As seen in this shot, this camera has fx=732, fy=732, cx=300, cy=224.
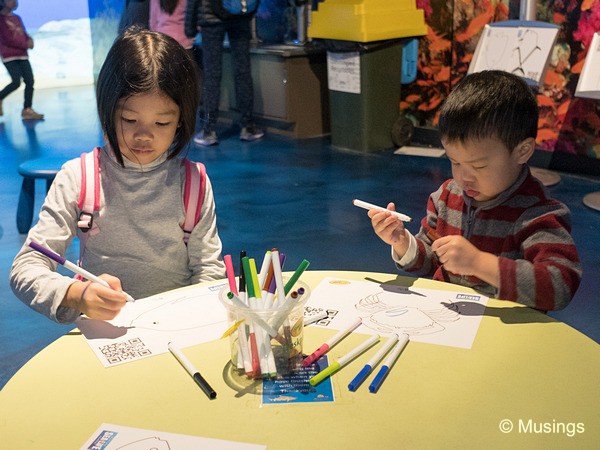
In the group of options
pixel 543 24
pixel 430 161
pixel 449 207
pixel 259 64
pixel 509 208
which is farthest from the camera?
pixel 259 64

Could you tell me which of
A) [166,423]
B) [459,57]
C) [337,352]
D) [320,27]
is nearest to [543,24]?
[459,57]

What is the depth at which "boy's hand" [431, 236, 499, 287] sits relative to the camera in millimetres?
1238

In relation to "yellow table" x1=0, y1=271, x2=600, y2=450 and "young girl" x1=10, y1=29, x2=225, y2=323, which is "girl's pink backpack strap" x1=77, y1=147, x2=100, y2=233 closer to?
"young girl" x1=10, y1=29, x2=225, y2=323

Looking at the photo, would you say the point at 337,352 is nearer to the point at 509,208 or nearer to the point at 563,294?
the point at 563,294

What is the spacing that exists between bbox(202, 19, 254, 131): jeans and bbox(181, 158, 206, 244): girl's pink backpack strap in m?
3.67

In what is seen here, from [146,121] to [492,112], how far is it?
0.67m

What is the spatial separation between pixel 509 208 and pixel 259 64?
4.48 m

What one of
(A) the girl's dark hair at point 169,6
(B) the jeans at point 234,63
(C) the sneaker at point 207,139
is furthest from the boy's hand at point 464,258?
(A) the girl's dark hair at point 169,6

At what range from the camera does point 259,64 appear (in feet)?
18.8

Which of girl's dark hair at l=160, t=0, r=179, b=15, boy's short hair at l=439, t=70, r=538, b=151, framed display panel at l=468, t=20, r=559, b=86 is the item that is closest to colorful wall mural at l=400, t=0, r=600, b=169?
framed display panel at l=468, t=20, r=559, b=86

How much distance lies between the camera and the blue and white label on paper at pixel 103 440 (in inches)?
34.0

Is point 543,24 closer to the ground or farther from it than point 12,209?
farther from it

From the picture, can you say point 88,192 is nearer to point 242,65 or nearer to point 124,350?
point 124,350

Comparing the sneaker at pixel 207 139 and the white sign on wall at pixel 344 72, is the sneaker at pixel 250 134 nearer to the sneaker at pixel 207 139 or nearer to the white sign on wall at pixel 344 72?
the sneaker at pixel 207 139
